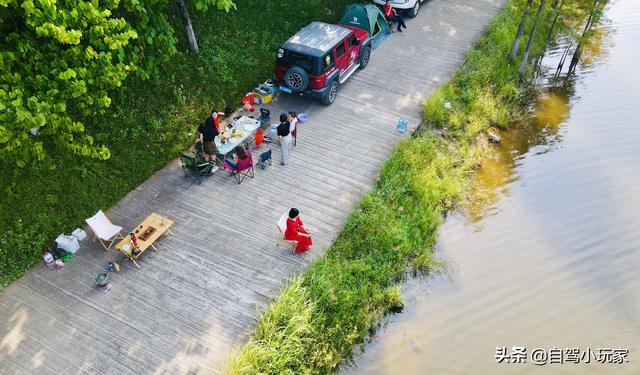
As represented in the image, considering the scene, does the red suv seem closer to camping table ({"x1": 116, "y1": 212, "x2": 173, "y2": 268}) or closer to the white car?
the white car

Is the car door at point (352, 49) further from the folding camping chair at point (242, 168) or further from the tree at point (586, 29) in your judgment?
the tree at point (586, 29)

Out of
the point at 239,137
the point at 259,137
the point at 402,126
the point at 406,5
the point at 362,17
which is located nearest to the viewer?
the point at 239,137

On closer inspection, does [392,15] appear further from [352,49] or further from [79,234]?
[79,234]

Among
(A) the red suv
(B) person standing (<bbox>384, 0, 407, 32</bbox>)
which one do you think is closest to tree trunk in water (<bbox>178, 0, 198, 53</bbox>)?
(A) the red suv

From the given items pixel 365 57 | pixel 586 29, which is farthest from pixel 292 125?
pixel 586 29

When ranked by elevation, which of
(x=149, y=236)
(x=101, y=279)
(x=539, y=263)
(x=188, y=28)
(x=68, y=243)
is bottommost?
(x=539, y=263)

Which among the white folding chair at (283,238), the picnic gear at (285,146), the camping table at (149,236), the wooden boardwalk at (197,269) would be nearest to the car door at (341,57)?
the wooden boardwalk at (197,269)
